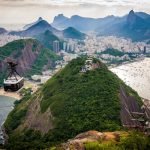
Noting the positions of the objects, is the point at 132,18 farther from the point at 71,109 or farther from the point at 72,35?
the point at 71,109

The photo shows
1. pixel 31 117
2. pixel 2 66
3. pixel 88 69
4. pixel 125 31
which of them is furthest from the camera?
pixel 125 31

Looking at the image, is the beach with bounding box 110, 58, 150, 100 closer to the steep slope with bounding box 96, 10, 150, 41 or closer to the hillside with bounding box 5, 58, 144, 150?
the hillside with bounding box 5, 58, 144, 150

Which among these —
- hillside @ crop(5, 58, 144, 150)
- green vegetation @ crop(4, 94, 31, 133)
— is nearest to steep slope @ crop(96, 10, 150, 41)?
hillside @ crop(5, 58, 144, 150)

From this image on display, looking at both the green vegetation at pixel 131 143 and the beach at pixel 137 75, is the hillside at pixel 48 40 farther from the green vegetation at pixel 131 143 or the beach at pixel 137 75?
the green vegetation at pixel 131 143

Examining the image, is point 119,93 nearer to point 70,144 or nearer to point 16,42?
point 70,144

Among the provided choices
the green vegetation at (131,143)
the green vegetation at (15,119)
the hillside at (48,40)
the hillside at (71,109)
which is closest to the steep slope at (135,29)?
the hillside at (48,40)

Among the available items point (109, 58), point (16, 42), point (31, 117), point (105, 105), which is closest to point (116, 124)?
point (105, 105)
